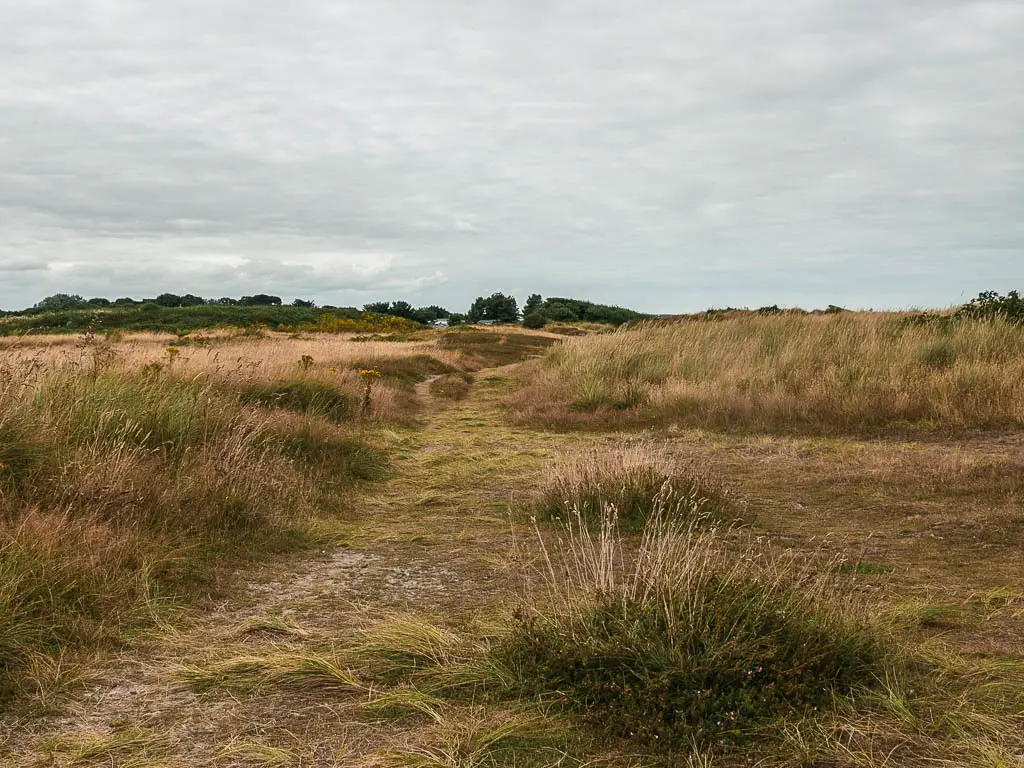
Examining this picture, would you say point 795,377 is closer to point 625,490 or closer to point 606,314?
point 625,490

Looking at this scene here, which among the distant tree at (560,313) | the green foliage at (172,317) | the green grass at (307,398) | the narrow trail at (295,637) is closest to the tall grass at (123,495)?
the narrow trail at (295,637)

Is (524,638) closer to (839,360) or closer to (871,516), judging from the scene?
(871,516)

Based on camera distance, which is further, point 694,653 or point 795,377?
point 795,377

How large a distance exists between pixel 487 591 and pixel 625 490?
2.17 metres

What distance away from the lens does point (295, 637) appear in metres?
4.28

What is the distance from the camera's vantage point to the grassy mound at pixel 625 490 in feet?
22.4

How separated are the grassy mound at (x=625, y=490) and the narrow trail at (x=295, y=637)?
568 millimetres

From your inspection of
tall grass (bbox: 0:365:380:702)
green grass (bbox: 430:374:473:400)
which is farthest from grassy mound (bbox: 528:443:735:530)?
green grass (bbox: 430:374:473:400)

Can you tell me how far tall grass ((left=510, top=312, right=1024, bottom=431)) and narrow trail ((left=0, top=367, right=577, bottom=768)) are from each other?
5201 mm

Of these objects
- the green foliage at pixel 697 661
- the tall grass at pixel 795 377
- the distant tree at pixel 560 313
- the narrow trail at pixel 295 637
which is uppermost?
the distant tree at pixel 560 313

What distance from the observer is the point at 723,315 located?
74.3 ft

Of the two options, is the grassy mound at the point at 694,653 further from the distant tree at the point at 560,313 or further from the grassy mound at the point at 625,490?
the distant tree at the point at 560,313

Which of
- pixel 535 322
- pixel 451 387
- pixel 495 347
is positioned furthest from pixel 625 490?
pixel 535 322

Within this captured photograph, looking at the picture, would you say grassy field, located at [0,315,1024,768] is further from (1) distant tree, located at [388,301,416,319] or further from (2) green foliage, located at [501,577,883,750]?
(1) distant tree, located at [388,301,416,319]
